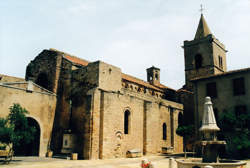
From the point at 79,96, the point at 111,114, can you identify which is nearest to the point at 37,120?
the point at 79,96

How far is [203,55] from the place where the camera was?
37.2 metres

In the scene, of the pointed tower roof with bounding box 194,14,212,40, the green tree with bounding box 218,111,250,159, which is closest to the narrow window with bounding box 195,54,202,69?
the pointed tower roof with bounding box 194,14,212,40

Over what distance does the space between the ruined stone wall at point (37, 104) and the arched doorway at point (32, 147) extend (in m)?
0.39

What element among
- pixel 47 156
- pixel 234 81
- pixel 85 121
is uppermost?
pixel 234 81

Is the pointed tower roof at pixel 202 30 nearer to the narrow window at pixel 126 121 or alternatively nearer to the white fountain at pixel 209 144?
the narrow window at pixel 126 121

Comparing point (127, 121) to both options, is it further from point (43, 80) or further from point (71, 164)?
point (43, 80)

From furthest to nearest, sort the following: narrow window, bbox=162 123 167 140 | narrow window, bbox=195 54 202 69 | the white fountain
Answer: narrow window, bbox=195 54 202 69 → narrow window, bbox=162 123 167 140 → the white fountain

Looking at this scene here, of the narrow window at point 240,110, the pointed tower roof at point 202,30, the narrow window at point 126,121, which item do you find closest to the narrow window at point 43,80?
the narrow window at point 126,121

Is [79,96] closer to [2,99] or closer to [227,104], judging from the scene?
[2,99]

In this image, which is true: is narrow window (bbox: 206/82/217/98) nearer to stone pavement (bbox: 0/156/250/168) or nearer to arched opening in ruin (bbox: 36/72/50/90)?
stone pavement (bbox: 0/156/250/168)

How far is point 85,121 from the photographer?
20.2 metres

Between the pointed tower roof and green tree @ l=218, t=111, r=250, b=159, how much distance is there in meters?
20.5

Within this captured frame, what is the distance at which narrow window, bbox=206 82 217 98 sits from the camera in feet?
73.1

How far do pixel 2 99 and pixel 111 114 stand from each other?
9034 millimetres
